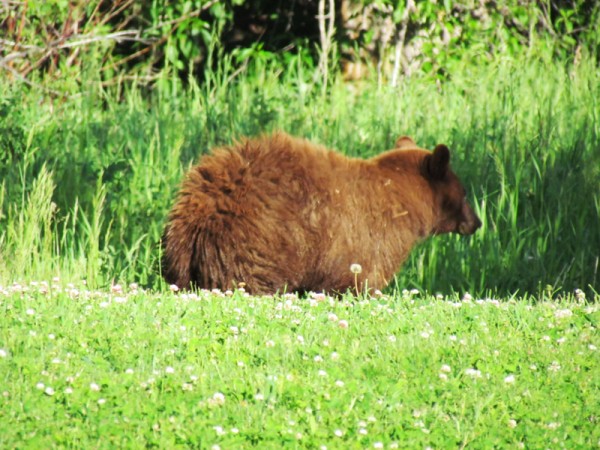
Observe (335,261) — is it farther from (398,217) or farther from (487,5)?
(487,5)

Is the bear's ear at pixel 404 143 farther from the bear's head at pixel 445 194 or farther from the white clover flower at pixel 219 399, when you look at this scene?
the white clover flower at pixel 219 399

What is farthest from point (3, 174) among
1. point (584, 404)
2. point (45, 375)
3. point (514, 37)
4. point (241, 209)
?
point (514, 37)

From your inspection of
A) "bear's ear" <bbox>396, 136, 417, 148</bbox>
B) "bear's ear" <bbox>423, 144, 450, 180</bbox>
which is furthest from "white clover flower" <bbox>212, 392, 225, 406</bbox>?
"bear's ear" <bbox>396, 136, 417, 148</bbox>

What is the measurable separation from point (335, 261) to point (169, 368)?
7.24ft

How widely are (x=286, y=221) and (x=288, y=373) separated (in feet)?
5.92

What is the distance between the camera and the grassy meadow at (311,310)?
4086mm

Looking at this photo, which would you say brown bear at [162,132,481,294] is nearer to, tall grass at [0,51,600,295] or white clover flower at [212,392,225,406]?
tall grass at [0,51,600,295]

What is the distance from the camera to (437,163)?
23.2ft

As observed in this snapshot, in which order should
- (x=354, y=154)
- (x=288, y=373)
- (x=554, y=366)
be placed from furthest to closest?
(x=354, y=154) → (x=554, y=366) → (x=288, y=373)

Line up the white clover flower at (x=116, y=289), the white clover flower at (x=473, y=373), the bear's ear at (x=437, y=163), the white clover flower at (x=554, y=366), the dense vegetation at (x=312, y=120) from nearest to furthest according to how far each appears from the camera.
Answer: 1. the white clover flower at (x=473, y=373)
2. the white clover flower at (x=554, y=366)
3. the white clover flower at (x=116, y=289)
4. the bear's ear at (x=437, y=163)
5. the dense vegetation at (x=312, y=120)

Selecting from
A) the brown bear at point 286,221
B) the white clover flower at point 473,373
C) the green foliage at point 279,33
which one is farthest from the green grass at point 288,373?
the green foliage at point 279,33

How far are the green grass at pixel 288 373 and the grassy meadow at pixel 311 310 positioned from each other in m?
0.01

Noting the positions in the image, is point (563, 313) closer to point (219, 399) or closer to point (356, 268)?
point (356, 268)

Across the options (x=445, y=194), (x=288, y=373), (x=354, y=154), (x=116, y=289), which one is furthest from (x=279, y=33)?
(x=288, y=373)
